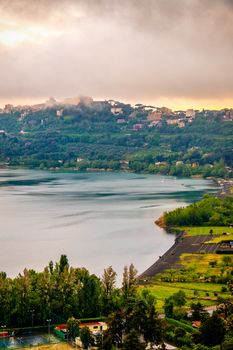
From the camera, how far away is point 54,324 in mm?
17625

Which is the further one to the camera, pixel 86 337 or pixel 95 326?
pixel 95 326

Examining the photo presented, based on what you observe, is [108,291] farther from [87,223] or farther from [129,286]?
[87,223]

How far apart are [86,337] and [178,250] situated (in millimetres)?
14556

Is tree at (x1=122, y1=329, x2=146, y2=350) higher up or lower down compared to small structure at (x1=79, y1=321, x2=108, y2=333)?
higher up

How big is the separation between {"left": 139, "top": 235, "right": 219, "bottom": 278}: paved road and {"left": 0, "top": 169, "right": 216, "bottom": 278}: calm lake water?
524 mm

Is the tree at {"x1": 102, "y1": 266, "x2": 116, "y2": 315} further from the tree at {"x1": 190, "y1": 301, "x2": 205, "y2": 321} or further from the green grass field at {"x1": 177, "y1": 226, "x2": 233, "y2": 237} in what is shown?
the green grass field at {"x1": 177, "y1": 226, "x2": 233, "y2": 237}

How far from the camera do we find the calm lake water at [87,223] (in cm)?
2803

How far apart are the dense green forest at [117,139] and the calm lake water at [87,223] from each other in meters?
25.6

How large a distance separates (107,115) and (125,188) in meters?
68.7

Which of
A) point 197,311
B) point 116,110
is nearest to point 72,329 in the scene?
point 197,311

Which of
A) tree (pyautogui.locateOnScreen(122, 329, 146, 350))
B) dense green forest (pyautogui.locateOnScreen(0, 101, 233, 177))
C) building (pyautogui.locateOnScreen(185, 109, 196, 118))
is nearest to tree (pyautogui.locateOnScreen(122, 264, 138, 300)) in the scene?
tree (pyautogui.locateOnScreen(122, 329, 146, 350))

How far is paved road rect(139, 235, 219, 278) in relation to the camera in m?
25.4

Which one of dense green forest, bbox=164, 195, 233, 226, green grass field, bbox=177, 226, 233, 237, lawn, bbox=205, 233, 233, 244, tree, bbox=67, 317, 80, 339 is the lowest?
tree, bbox=67, 317, 80, 339

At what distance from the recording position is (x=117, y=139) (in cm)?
11281
